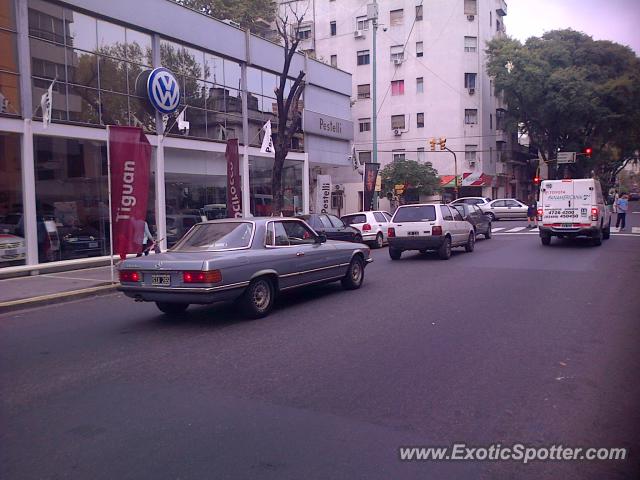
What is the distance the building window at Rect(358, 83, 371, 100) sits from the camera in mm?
50406

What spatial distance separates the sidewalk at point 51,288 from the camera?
10.8 metres

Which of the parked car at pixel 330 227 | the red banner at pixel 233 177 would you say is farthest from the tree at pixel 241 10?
the parked car at pixel 330 227

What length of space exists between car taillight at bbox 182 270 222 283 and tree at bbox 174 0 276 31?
3086 centimetres

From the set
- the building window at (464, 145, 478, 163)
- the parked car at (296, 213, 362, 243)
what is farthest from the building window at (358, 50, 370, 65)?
the parked car at (296, 213, 362, 243)

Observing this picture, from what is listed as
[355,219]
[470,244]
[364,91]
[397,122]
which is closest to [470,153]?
[397,122]

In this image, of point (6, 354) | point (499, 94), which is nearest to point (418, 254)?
point (6, 354)

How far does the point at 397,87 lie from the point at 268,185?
95.3 feet

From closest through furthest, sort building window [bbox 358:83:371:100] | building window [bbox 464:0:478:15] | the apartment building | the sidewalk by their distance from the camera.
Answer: the sidewalk
building window [bbox 464:0:478:15]
the apartment building
building window [bbox 358:83:371:100]

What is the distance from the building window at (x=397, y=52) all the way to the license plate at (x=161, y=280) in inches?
1793

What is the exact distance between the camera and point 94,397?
5230 millimetres

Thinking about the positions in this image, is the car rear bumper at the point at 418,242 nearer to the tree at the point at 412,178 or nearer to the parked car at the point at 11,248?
the parked car at the point at 11,248

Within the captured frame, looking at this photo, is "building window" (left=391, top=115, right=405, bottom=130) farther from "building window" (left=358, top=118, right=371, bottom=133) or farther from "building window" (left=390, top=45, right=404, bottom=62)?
"building window" (left=390, top=45, right=404, bottom=62)

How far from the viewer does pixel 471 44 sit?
4859 cm

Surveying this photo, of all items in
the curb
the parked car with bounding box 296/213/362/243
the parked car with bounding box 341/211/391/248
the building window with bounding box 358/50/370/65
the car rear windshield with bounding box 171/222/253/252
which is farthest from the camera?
the building window with bounding box 358/50/370/65
